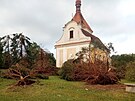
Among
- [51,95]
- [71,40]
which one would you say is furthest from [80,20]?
[51,95]

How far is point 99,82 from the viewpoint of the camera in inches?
677

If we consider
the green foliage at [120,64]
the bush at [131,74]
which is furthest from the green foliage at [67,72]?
the bush at [131,74]

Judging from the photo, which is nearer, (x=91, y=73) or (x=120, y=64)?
(x=91, y=73)

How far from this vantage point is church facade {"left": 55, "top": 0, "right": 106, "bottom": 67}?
45881mm

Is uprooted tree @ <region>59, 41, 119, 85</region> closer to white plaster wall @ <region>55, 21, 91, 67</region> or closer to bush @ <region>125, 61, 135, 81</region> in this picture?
bush @ <region>125, 61, 135, 81</region>

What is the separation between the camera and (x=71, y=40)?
4744cm

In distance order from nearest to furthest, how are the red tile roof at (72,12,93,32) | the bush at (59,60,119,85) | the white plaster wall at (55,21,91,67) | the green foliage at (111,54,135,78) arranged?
1. the bush at (59,60,119,85)
2. the green foliage at (111,54,135,78)
3. the white plaster wall at (55,21,91,67)
4. the red tile roof at (72,12,93,32)

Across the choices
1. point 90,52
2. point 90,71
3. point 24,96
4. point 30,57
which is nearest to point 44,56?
point 30,57

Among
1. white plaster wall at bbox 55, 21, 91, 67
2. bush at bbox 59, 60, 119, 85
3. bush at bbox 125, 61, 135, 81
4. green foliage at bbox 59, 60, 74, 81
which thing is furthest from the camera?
white plaster wall at bbox 55, 21, 91, 67

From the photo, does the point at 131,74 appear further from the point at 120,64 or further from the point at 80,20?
the point at 80,20

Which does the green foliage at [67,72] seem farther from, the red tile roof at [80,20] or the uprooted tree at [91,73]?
the red tile roof at [80,20]

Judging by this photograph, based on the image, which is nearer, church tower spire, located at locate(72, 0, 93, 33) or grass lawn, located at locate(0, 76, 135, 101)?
grass lawn, located at locate(0, 76, 135, 101)

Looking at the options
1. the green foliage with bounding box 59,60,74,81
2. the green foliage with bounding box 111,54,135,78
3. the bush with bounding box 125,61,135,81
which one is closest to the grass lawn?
the green foliage with bounding box 59,60,74,81

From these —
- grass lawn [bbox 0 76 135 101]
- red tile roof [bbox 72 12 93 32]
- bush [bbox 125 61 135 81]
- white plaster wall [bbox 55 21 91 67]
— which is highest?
red tile roof [bbox 72 12 93 32]
